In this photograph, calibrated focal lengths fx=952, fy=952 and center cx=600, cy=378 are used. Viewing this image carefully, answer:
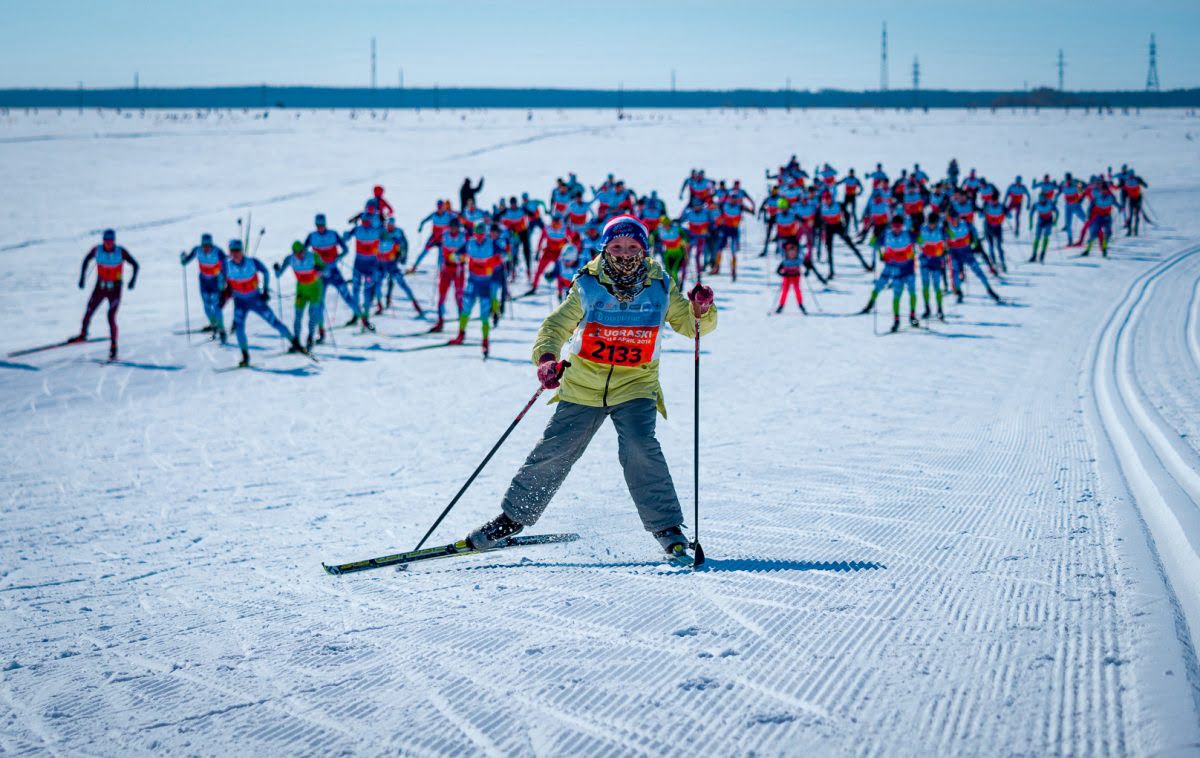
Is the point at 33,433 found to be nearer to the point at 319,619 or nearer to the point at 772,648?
the point at 319,619

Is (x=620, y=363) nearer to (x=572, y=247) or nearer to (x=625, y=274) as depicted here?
(x=625, y=274)

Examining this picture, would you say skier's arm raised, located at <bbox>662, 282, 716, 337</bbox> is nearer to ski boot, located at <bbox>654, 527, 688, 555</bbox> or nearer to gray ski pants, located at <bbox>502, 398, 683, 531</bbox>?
gray ski pants, located at <bbox>502, 398, 683, 531</bbox>

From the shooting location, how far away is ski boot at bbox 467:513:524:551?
4641mm

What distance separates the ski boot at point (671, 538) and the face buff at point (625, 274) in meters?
1.06

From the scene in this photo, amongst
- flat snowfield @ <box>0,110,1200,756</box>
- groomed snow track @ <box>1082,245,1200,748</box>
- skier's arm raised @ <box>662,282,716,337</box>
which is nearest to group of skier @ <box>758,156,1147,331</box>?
flat snowfield @ <box>0,110,1200,756</box>

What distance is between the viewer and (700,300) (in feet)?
14.1

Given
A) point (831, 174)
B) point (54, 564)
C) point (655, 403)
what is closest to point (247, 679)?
point (655, 403)

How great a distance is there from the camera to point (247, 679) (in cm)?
318

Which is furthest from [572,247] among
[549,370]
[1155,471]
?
[549,370]

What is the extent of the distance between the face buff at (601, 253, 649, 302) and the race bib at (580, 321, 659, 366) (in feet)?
0.49

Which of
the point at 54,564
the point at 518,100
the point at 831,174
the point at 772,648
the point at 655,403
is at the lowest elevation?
the point at 54,564

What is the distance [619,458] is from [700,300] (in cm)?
81

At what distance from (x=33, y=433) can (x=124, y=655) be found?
6521 mm

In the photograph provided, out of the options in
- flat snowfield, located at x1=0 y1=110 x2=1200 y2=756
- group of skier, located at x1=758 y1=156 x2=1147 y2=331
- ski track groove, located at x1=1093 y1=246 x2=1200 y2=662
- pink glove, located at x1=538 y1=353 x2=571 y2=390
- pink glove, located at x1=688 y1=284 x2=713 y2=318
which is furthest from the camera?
group of skier, located at x1=758 y1=156 x2=1147 y2=331
